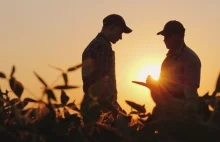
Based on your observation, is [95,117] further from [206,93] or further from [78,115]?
[206,93]

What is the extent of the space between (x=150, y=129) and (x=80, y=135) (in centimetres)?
38

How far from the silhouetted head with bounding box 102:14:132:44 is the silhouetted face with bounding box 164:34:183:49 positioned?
889mm

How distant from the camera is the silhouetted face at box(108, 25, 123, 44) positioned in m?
7.77

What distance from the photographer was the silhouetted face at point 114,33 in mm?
7770

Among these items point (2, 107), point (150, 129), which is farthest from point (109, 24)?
point (150, 129)

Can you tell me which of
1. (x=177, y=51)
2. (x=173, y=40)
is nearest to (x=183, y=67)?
(x=177, y=51)

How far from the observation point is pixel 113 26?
308 inches

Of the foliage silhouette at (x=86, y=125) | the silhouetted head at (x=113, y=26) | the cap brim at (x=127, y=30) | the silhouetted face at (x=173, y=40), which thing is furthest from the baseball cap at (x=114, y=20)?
the foliage silhouette at (x=86, y=125)

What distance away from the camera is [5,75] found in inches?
56.9

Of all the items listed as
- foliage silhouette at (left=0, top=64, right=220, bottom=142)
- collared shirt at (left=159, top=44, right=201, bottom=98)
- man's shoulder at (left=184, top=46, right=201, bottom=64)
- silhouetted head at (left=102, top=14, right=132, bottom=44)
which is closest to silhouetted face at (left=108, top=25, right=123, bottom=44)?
silhouetted head at (left=102, top=14, right=132, bottom=44)

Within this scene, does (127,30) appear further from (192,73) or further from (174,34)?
(192,73)

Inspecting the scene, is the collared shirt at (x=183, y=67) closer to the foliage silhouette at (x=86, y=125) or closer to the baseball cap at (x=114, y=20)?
the baseball cap at (x=114, y=20)

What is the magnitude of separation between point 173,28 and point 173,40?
0.22m

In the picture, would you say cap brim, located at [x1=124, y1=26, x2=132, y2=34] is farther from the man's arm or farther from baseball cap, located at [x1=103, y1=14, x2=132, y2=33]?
the man's arm
